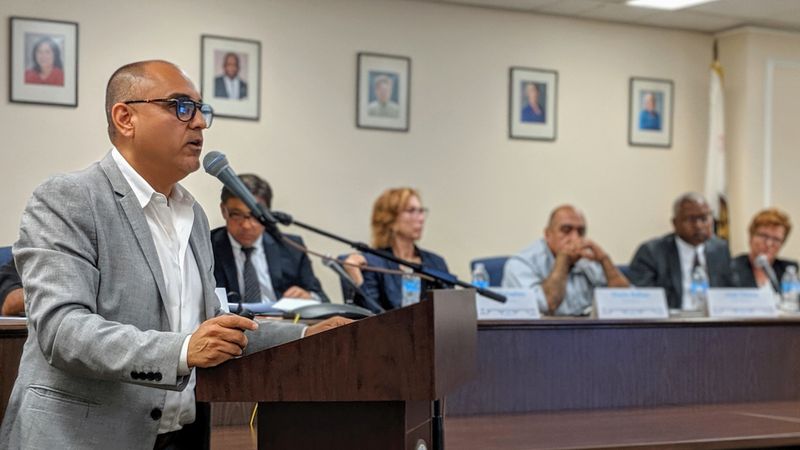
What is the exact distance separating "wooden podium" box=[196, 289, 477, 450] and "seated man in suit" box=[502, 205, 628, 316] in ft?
10.3

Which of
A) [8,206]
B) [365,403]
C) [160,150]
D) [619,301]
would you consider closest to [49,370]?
[160,150]

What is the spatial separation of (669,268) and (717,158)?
2.20 m

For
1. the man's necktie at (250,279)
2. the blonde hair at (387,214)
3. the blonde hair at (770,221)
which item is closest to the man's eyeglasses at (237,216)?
the man's necktie at (250,279)

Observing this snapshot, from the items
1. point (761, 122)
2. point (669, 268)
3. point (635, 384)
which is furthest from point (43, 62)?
point (761, 122)

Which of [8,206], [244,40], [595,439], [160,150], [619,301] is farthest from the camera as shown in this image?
[244,40]

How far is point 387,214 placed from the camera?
4.66m

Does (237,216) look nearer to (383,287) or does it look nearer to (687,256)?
(383,287)

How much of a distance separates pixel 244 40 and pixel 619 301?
10.1ft

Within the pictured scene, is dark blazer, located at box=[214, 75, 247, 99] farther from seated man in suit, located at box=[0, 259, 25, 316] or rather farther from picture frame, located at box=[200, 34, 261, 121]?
seated man in suit, located at box=[0, 259, 25, 316]

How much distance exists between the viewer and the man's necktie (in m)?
3.44

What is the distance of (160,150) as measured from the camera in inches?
68.5

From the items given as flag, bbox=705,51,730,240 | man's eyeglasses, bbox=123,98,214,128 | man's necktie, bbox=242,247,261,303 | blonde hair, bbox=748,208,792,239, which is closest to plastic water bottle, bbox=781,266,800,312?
blonde hair, bbox=748,208,792,239

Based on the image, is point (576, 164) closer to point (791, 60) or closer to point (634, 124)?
point (634, 124)

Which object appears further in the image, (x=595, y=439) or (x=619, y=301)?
(x=619, y=301)
